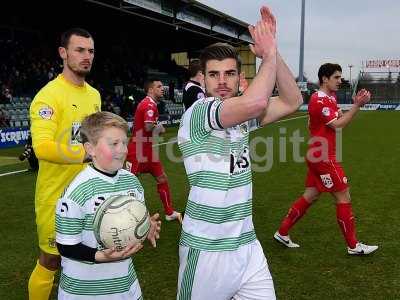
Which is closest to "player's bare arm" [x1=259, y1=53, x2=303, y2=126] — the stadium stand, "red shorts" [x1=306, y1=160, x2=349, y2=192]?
"red shorts" [x1=306, y1=160, x2=349, y2=192]

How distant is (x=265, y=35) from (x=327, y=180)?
10.4 ft

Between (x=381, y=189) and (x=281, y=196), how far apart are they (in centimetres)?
201

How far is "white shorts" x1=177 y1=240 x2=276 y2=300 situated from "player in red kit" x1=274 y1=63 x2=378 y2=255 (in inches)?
112

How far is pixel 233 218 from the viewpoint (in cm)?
270

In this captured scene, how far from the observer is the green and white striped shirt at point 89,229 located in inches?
95.5

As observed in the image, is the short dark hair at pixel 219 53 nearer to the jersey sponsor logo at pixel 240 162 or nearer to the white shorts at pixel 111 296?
the jersey sponsor logo at pixel 240 162

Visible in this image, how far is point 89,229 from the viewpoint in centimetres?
251

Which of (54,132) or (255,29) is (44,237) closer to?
(54,132)

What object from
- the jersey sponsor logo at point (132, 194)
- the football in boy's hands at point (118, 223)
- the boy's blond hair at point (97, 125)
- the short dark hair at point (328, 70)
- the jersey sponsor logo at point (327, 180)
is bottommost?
the jersey sponsor logo at point (327, 180)

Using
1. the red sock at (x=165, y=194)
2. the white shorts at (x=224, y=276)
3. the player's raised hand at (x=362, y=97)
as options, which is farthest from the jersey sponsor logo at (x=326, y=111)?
the white shorts at (x=224, y=276)

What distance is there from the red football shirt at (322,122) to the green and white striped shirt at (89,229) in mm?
3197

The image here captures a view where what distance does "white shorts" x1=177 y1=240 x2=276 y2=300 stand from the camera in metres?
2.65

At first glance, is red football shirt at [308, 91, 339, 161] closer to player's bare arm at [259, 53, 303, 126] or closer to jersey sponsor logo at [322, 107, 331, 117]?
jersey sponsor logo at [322, 107, 331, 117]

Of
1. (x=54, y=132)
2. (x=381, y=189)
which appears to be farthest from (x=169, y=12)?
(x=54, y=132)
